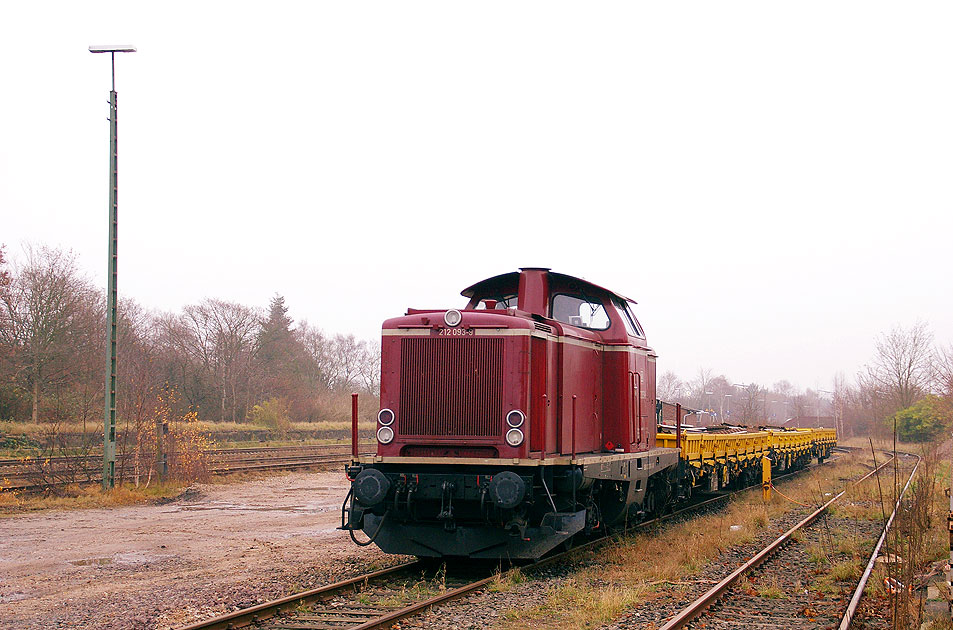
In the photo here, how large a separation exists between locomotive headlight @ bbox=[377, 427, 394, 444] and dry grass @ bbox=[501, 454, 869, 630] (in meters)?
2.42

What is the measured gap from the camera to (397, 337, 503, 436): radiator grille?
9.05 meters

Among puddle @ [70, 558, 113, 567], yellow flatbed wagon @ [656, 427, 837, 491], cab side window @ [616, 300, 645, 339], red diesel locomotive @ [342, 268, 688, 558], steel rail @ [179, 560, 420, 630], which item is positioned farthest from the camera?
yellow flatbed wagon @ [656, 427, 837, 491]

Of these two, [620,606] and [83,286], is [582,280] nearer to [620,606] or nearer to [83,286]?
[620,606]

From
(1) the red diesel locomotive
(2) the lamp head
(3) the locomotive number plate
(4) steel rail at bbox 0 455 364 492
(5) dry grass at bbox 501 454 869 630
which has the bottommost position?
(4) steel rail at bbox 0 455 364 492

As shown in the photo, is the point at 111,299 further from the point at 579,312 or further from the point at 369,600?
the point at 369,600

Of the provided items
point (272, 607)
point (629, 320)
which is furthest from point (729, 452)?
point (272, 607)

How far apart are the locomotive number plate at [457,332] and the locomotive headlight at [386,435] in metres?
1.23

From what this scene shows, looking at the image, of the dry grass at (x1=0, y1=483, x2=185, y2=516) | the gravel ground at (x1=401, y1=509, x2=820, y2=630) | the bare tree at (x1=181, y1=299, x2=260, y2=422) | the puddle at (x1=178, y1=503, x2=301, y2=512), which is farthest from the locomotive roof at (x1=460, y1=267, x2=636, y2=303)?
the bare tree at (x1=181, y1=299, x2=260, y2=422)

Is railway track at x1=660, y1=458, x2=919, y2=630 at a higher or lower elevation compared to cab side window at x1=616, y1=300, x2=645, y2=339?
lower

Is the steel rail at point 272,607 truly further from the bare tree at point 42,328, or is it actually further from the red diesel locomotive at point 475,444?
the bare tree at point 42,328

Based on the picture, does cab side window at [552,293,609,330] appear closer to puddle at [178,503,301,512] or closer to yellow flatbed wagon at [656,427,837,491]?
yellow flatbed wagon at [656,427,837,491]

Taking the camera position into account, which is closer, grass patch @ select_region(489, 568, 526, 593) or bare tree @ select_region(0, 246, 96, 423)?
grass patch @ select_region(489, 568, 526, 593)

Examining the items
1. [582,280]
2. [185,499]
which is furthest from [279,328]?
[582,280]

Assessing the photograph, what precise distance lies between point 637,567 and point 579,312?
3.34 m
